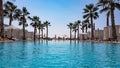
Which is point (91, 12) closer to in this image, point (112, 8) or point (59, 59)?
point (112, 8)

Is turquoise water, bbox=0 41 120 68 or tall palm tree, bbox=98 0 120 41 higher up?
tall palm tree, bbox=98 0 120 41

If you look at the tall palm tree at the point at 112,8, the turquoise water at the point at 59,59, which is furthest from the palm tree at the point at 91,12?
the turquoise water at the point at 59,59

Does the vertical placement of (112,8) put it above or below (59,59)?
above

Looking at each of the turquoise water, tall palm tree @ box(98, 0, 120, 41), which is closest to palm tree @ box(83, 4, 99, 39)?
tall palm tree @ box(98, 0, 120, 41)

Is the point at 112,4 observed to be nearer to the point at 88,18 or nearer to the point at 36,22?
the point at 88,18

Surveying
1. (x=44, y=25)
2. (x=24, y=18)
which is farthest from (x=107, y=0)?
(x=44, y=25)

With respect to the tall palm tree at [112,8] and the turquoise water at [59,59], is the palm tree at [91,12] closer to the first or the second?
the tall palm tree at [112,8]

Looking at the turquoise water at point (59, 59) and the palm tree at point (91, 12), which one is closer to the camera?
the turquoise water at point (59, 59)

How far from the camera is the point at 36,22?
264ft

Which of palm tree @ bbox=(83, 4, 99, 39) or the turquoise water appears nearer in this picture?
the turquoise water

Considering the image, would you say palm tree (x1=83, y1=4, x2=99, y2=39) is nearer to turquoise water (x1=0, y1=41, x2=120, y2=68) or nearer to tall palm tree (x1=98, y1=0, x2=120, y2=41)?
tall palm tree (x1=98, y1=0, x2=120, y2=41)

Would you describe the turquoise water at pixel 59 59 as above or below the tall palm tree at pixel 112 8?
below

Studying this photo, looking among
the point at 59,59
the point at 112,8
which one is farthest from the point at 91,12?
the point at 59,59

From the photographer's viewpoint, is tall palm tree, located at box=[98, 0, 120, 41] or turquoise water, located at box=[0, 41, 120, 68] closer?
turquoise water, located at box=[0, 41, 120, 68]
